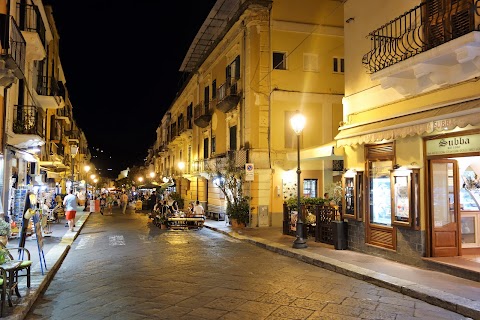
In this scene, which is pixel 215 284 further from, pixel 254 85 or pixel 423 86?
pixel 254 85

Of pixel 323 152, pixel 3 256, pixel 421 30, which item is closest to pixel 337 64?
pixel 323 152

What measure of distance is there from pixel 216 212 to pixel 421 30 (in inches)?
681

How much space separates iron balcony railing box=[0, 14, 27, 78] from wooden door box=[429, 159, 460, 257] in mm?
10499

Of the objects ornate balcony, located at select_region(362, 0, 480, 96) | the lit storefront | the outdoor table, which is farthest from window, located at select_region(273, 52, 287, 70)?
the outdoor table

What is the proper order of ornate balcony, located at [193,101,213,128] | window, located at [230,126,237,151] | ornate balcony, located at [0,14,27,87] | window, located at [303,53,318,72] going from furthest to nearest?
ornate balcony, located at [193,101,213,128], window, located at [230,126,237,151], window, located at [303,53,318,72], ornate balcony, located at [0,14,27,87]

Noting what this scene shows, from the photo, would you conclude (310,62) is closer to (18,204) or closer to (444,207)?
(444,207)

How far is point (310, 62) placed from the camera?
2058cm

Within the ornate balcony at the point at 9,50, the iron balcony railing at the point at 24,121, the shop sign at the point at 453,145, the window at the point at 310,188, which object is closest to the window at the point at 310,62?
the window at the point at 310,188


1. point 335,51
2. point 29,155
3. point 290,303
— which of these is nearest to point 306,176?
point 335,51

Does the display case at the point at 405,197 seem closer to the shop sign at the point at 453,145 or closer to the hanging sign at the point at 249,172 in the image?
the shop sign at the point at 453,145

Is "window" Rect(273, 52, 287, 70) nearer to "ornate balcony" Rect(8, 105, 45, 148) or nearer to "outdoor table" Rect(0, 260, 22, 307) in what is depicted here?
"ornate balcony" Rect(8, 105, 45, 148)

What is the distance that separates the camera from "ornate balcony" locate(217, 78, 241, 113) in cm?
2086

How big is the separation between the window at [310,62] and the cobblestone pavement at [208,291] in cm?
1126

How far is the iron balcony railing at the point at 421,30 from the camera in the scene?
27.1 feet
